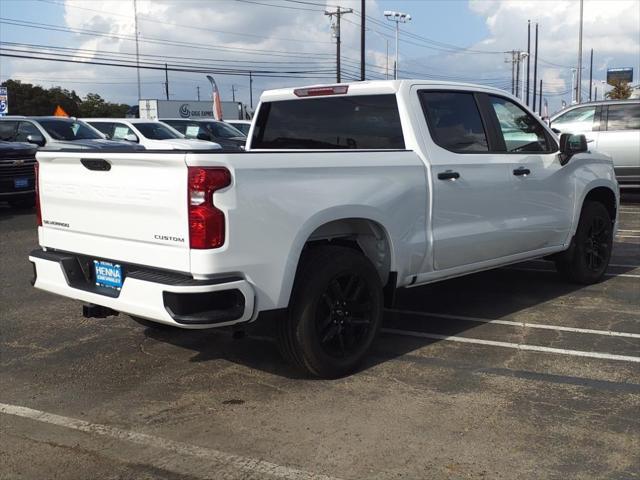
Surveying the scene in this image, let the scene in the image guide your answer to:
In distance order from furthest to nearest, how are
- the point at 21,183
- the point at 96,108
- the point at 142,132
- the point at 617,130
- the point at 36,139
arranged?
the point at 96,108
the point at 142,132
the point at 36,139
the point at 617,130
the point at 21,183

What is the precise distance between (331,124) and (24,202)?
34.2ft

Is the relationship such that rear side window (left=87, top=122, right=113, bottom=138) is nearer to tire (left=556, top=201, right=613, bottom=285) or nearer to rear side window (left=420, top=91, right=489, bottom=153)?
tire (left=556, top=201, right=613, bottom=285)

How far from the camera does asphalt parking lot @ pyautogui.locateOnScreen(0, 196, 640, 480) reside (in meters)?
3.42

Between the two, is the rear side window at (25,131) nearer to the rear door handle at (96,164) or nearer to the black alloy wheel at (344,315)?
the rear door handle at (96,164)

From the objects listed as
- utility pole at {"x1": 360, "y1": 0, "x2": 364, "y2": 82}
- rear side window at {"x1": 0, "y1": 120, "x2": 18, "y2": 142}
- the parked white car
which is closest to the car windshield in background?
the parked white car

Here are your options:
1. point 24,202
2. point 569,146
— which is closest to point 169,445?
point 569,146

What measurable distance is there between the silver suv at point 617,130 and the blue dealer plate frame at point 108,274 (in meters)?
11.5

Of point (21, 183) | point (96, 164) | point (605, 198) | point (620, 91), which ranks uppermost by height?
point (620, 91)

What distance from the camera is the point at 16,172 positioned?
13.3 metres

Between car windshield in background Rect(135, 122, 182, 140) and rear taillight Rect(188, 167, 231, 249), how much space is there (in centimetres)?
1373

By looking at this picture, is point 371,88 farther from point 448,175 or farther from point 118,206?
point 118,206

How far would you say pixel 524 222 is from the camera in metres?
5.97

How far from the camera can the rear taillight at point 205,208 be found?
3.68 meters

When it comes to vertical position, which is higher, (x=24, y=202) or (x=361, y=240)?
(x=361, y=240)
